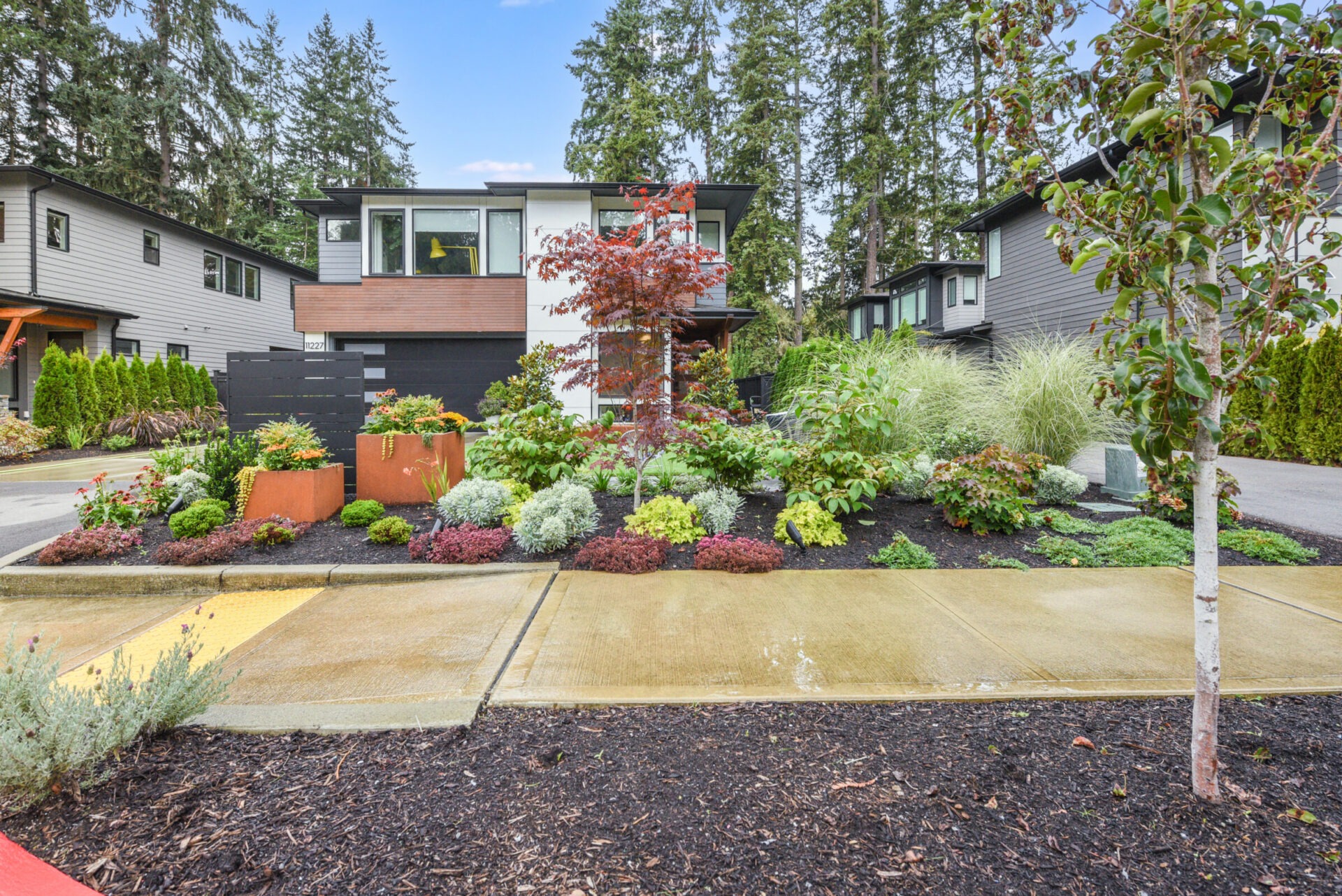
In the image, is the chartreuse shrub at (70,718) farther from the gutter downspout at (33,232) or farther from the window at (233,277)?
the window at (233,277)

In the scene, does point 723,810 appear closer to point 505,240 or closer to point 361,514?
point 361,514

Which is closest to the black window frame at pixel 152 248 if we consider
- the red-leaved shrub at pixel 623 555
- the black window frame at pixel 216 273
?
the black window frame at pixel 216 273

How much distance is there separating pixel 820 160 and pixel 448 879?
2872cm

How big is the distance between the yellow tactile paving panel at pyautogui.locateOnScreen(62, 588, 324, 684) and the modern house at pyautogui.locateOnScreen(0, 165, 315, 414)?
11.0m

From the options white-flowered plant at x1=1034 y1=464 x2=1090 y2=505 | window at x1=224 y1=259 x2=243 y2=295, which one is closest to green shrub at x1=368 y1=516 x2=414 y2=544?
white-flowered plant at x1=1034 y1=464 x2=1090 y2=505

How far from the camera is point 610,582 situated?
361 cm

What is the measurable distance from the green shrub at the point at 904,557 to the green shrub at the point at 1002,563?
30 cm

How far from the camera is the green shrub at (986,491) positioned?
4.43 m

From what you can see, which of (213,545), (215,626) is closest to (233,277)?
(213,545)

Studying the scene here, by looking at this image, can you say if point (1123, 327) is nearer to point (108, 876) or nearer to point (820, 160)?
point (108, 876)

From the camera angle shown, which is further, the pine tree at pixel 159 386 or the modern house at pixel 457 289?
the modern house at pixel 457 289

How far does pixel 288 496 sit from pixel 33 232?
13288mm

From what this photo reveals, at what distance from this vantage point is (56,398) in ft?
36.3

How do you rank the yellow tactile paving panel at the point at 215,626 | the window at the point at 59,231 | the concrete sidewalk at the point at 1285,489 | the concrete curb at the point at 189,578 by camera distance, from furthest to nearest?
the window at the point at 59,231
the concrete sidewalk at the point at 1285,489
the concrete curb at the point at 189,578
the yellow tactile paving panel at the point at 215,626
